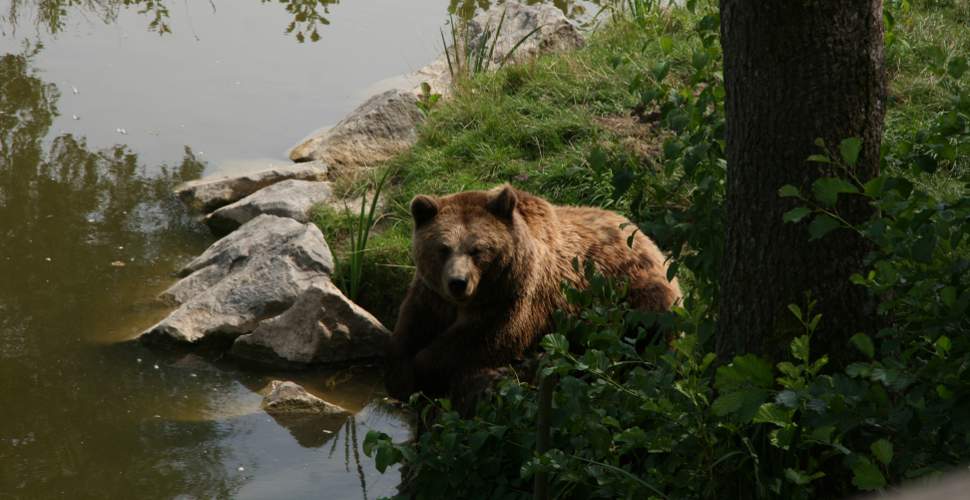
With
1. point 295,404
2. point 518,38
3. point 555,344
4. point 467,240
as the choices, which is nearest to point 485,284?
point 467,240

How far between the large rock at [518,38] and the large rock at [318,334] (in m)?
3.36

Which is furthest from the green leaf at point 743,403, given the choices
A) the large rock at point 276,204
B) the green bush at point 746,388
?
the large rock at point 276,204

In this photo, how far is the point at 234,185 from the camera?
9.15 meters

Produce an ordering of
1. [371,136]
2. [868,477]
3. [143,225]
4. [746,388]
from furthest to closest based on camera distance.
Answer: [371,136] → [143,225] → [746,388] → [868,477]

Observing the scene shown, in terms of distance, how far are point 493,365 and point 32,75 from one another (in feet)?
23.9

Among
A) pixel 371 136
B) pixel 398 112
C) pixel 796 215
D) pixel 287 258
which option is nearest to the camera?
pixel 796 215

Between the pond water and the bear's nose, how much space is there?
1.17 metres

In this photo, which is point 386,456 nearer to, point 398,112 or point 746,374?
point 746,374

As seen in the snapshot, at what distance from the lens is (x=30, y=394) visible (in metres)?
6.62

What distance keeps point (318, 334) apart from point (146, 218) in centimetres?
267

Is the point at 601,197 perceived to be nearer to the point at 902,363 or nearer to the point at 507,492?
the point at 507,492

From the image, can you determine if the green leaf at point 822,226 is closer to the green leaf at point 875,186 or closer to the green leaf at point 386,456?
the green leaf at point 875,186

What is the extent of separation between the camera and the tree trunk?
3.34 m

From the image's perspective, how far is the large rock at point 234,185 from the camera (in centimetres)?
909
